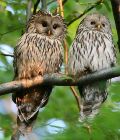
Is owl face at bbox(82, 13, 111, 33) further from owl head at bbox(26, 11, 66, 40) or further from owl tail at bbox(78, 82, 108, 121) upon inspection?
owl tail at bbox(78, 82, 108, 121)

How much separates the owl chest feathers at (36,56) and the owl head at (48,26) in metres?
0.12

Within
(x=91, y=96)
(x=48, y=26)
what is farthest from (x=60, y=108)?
(x=48, y=26)

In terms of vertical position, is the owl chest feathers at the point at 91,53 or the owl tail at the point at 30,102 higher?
the owl chest feathers at the point at 91,53

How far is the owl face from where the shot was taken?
202 inches

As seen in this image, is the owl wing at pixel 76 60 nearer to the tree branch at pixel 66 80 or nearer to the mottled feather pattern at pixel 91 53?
the mottled feather pattern at pixel 91 53

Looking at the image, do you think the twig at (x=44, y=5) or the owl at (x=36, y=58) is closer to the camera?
the owl at (x=36, y=58)

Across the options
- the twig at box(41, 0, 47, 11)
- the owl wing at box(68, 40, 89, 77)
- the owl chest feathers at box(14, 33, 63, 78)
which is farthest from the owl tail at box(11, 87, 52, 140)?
the twig at box(41, 0, 47, 11)

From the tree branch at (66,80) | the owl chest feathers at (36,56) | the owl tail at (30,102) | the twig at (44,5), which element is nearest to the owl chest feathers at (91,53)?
the owl chest feathers at (36,56)

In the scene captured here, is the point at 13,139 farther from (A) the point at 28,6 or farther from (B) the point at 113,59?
(A) the point at 28,6

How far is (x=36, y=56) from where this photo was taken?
4781mm

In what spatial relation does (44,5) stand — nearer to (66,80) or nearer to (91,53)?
(91,53)

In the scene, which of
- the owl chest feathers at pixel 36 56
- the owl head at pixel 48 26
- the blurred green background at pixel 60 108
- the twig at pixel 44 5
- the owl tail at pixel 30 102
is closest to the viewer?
the blurred green background at pixel 60 108

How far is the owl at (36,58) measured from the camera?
4473mm

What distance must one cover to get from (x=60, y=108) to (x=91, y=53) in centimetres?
76
